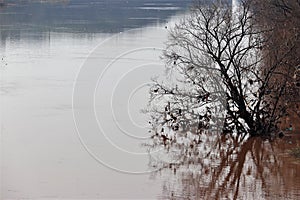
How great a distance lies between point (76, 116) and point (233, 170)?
4.67 m

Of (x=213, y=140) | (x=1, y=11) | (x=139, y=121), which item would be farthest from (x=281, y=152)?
(x=1, y=11)

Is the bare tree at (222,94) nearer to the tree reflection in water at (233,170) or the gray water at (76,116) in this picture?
the tree reflection in water at (233,170)

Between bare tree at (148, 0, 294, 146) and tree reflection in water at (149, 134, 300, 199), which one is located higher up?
bare tree at (148, 0, 294, 146)

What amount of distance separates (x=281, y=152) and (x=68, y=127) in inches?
180

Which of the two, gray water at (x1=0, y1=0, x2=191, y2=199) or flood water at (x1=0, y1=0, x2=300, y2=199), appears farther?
gray water at (x1=0, y1=0, x2=191, y2=199)

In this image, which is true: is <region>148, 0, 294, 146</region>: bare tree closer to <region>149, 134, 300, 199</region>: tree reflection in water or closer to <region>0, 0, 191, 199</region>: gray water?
<region>149, 134, 300, 199</region>: tree reflection in water

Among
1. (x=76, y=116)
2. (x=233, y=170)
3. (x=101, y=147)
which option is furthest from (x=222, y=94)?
(x=76, y=116)

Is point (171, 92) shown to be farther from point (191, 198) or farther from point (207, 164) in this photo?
point (191, 198)

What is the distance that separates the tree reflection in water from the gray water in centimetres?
50

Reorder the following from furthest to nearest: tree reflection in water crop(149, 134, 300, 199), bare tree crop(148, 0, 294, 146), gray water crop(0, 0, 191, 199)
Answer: bare tree crop(148, 0, 294, 146)
gray water crop(0, 0, 191, 199)
tree reflection in water crop(149, 134, 300, 199)

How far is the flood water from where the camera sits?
32.3ft

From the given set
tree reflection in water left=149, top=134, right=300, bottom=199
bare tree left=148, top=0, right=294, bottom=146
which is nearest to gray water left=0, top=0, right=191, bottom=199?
tree reflection in water left=149, top=134, right=300, bottom=199

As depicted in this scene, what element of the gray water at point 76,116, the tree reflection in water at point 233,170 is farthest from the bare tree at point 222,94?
the gray water at point 76,116

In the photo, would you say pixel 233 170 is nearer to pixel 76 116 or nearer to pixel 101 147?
pixel 101 147
